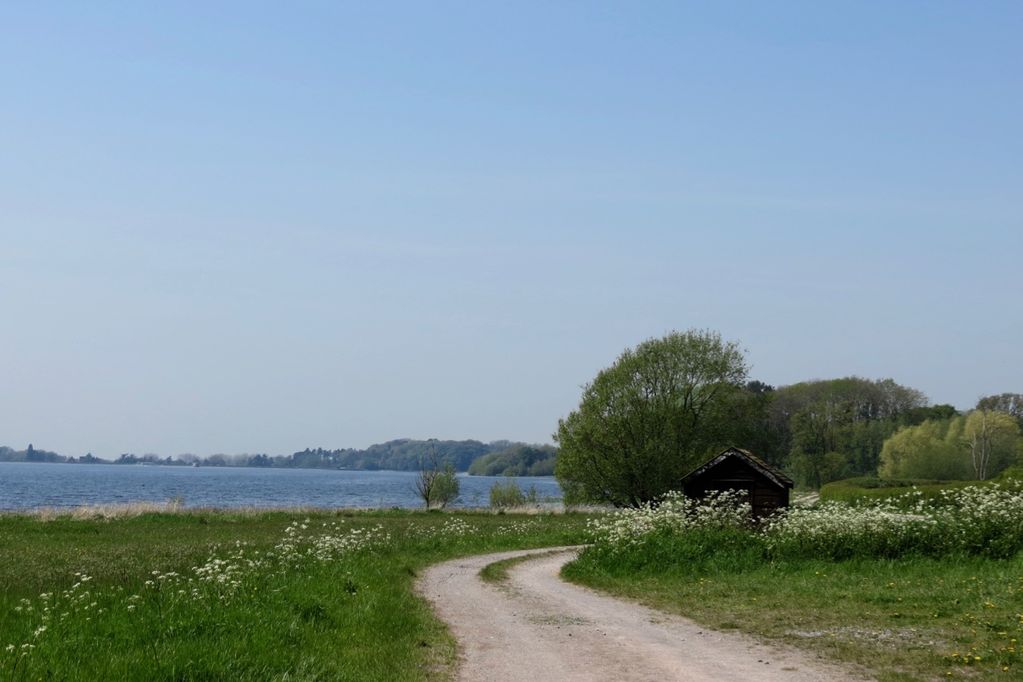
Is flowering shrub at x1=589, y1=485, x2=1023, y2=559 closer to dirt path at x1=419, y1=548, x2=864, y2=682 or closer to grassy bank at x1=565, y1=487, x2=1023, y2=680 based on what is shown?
grassy bank at x1=565, y1=487, x2=1023, y2=680

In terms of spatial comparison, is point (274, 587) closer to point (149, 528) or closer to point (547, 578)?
point (547, 578)

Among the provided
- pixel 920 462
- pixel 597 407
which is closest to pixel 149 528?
pixel 597 407

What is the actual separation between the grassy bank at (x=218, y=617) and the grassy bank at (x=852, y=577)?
5939mm

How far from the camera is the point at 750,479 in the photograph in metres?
39.6

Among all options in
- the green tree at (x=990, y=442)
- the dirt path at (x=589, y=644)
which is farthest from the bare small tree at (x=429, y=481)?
the green tree at (x=990, y=442)

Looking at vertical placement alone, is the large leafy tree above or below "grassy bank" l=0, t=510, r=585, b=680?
above

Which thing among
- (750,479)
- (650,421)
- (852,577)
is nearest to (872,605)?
(852,577)

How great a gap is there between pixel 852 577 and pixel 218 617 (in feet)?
48.4

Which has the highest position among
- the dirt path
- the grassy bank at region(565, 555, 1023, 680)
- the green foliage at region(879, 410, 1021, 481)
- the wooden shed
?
the green foliage at region(879, 410, 1021, 481)

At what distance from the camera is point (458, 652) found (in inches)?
611

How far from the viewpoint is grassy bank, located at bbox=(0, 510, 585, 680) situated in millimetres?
11312

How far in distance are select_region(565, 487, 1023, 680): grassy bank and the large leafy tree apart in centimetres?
3050

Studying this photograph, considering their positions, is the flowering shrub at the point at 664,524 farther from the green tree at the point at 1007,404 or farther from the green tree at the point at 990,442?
the green tree at the point at 1007,404

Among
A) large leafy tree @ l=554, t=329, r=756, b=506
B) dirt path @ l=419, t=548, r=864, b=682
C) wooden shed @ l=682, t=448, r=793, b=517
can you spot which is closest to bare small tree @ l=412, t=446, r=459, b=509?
large leafy tree @ l=554, t=329, r=756, b=506
